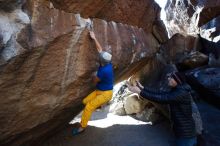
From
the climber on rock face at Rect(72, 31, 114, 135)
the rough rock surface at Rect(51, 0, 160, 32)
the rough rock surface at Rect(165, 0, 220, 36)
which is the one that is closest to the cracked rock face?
the rough rock surface at Rect(51, 0, 160, 32)

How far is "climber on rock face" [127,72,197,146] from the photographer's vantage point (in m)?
6.82

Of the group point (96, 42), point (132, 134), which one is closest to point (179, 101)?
point (96, 42)

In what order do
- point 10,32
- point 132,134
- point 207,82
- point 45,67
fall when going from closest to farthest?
1. point 10,32
2. point 45,67
3. point 132,134
4. point 207,82

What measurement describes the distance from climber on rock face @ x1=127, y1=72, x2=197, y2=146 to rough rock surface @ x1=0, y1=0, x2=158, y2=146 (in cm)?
142

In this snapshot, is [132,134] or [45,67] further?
[132,134]

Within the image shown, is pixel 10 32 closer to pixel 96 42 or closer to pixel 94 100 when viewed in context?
pixel 96 42

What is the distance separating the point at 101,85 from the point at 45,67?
6.06ft

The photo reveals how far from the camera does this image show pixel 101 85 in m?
7.89

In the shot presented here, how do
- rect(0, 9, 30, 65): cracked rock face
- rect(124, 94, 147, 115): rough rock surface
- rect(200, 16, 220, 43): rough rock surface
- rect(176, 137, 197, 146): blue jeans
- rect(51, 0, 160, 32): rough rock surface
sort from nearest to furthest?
1. rect(0, 9, 30, 65): cracked rock face
2. rect(51, 0, 160, 32): rough rock surface
3. rect(176, 137, 197, 146): blue jeans
4. rect(124, 94, 147, 115): rough rock surface
5. rect(200, 16, 220, 43): rough rock surface

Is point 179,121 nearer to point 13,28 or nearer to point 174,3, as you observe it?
point 13,28

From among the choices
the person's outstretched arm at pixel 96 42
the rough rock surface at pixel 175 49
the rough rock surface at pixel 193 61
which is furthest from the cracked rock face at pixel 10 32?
the rough rock surface at pixel 193 61

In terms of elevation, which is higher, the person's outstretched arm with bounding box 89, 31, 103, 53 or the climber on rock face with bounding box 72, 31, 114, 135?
the person's outstretched arm with bounding box 89, 31, 103, 53

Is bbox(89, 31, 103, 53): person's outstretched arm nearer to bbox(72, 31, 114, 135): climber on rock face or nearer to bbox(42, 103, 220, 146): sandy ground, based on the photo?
bbox(72, 31, 114, 135): climber on rock face

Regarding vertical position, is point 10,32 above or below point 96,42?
above
